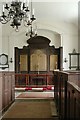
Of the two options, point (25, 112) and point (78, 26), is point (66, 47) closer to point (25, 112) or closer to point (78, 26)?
point (78, 26)

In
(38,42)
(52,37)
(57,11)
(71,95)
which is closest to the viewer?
(71,95)

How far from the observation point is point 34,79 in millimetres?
14047

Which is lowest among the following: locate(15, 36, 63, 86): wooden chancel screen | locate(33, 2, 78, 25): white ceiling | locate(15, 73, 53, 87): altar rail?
locate(15, 73, 53, 87): altar rail

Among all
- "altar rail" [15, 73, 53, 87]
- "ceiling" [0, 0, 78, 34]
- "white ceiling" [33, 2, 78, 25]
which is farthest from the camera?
"altar rail" [15, 73, 53, 87]

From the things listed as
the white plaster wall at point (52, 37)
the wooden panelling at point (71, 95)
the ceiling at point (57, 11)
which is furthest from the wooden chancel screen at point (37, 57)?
the wooden panelling at point (71, 95)

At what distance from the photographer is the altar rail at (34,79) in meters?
13.9

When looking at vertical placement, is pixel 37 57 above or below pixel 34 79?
above

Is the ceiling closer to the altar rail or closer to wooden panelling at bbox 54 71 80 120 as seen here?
the altar rail

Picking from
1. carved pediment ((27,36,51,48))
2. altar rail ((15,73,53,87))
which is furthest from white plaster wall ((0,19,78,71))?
altar rail ((15,73,53,87))

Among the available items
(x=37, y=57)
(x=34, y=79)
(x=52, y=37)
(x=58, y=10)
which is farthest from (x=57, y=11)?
(x=34, y=79)

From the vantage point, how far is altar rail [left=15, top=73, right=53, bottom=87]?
45.7ft

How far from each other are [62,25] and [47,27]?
847mm

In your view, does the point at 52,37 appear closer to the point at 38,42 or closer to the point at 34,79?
the point at 38,42

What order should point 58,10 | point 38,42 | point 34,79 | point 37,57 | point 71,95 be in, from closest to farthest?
point 71,95
point 58,10
point 34,79
point 38,42
point 37,57
